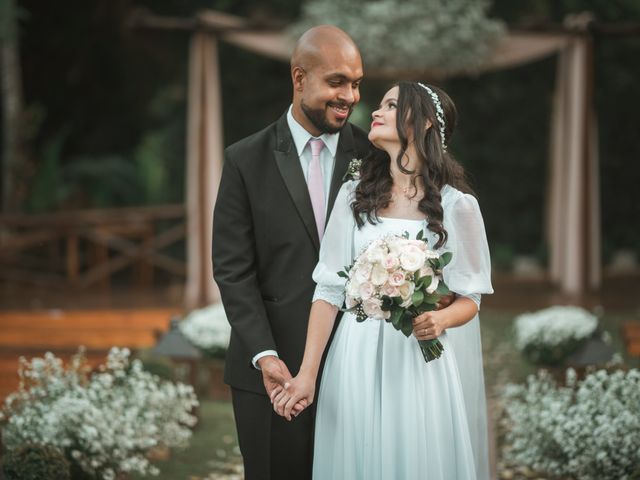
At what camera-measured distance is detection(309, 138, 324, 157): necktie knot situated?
3.19 metres

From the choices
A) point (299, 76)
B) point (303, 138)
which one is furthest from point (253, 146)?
point (299, 76)

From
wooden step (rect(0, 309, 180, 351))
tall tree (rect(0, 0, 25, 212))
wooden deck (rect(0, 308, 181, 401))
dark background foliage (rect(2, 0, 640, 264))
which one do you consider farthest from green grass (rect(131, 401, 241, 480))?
dark background foliage (rect(2, 0, 640, 264))

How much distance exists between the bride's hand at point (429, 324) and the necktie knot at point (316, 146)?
72 centimetres

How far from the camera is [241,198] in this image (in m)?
3.14

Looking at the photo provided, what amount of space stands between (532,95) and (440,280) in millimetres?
11164

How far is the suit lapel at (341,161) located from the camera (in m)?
3.14

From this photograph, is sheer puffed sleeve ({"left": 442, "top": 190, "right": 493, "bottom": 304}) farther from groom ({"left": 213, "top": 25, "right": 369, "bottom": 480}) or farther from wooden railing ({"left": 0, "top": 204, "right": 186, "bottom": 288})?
wooden railing ({"left": 0, "top": 204, "right": 186, "bottom": 288})

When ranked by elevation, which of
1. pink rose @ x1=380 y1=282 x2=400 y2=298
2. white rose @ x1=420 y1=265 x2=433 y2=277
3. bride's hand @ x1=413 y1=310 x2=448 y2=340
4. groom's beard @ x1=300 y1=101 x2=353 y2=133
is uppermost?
groom's beard @ x1=300 y1=101 x2=353 y2=133

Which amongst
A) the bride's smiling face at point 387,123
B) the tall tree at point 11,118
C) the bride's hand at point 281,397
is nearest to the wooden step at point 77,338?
the bride's hand at point 281,397

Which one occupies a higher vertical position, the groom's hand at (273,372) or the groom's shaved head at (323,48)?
the groom's shaved head at (323,48)

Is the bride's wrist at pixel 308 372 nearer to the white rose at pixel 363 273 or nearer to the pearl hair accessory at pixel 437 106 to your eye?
the white rose at pixel 363 273

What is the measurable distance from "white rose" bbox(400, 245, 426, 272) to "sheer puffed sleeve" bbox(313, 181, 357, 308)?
340mm

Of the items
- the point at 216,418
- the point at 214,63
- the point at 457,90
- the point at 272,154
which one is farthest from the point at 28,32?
the point at 272,154

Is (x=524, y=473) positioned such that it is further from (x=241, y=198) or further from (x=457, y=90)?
(x=457, y=90)
